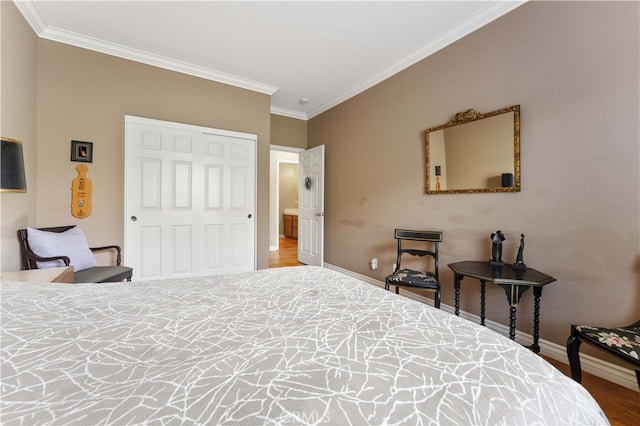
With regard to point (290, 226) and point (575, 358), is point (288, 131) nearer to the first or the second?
point (290, 226)

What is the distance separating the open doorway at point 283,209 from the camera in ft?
19.2

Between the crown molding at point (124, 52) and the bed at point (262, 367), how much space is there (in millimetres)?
2813

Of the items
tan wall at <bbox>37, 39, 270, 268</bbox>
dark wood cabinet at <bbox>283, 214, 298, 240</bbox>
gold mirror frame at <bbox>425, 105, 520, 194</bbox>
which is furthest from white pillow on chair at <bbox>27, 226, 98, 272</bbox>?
dark wood cabinet at <bbox>283, 214, 298, 240</bbox>

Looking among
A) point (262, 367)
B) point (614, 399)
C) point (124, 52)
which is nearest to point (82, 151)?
point (124, 52)

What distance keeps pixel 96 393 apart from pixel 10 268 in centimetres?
257

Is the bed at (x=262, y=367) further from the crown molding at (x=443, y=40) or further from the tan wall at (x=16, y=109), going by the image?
the crown molding at (x=443, y=40)

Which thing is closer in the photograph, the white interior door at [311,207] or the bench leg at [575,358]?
the bench leg at [575,358]

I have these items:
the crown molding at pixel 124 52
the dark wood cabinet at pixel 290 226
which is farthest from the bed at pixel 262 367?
the dark wood cabinet at pixel 290 226

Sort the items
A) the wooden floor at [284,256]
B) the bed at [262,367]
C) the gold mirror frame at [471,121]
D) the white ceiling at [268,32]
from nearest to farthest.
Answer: the bed at [262,367], the gold mirror frame at [471,121], the white ceiling at [268,32], the wooden floor at [284,256]

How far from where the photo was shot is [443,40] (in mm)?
2562

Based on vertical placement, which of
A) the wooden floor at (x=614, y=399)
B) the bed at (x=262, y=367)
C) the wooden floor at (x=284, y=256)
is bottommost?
the wooden floor at (x=614, y=399)

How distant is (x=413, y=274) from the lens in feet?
8.43

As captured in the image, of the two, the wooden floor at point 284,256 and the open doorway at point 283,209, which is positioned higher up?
the open doorway at point 283,209

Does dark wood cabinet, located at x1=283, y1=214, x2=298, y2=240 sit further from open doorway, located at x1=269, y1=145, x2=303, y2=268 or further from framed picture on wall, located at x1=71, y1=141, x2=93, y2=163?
framed picture on wall, located at x1=71, y1=141, x2=93, y2=163
